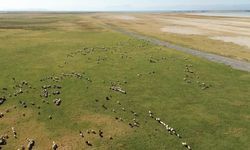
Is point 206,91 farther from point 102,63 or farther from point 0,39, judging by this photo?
point 0,39

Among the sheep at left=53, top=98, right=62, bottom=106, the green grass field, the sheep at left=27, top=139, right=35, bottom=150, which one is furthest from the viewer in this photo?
the sheep at left=53, top=98, right=62, bottom=106

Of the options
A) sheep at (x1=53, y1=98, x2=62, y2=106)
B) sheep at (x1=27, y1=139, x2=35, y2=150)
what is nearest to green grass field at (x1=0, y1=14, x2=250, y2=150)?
sheep at (x1=27, y1=139, x2=35, y2=150)

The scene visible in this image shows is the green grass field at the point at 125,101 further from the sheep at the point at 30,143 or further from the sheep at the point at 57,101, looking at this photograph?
the sheep at the point at 57,101

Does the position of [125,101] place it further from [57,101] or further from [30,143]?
[30,143]

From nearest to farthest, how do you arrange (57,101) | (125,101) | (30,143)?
(30,143) → (57,101) → (125,101)

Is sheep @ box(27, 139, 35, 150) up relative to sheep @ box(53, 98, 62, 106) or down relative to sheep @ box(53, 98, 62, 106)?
down

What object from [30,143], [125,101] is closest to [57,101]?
[125,101]

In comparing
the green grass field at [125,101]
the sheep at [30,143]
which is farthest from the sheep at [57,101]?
the sheep at [30,143]

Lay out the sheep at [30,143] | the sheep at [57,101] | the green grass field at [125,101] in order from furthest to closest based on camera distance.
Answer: the sheep at [57,101] < the green grass field at [125,101] < the sheep at [30,143]

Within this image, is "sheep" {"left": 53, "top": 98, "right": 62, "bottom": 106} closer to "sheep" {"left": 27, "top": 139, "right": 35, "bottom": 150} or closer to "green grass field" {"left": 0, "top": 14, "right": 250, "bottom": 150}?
"green grass field" {"left": 0, "top": 14, "right": 250, "bottom": 150}
